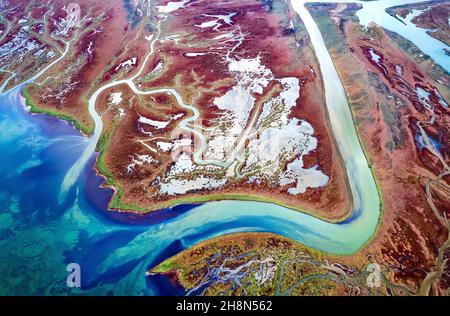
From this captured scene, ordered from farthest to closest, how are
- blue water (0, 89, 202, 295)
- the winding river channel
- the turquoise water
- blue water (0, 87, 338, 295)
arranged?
the winding river channel < the turquoise water < blue water (0, 89, 202, 295) < blue water (0, 87, 338, 295)

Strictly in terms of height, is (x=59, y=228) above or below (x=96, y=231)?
below

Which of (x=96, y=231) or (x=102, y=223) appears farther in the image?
(x=102, y=223)

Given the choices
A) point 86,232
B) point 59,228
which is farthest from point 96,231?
point 59,228

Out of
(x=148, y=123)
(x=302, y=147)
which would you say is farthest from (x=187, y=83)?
(x=302, y=147)

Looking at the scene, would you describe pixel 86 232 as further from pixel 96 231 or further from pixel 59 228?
pixel 59 228

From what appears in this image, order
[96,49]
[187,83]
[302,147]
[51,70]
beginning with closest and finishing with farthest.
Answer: [302,147] < [187,83] < [51,70] < [96,49]

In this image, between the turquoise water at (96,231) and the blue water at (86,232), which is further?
the turquoise water at (96,231)

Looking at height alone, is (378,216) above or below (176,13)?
below
